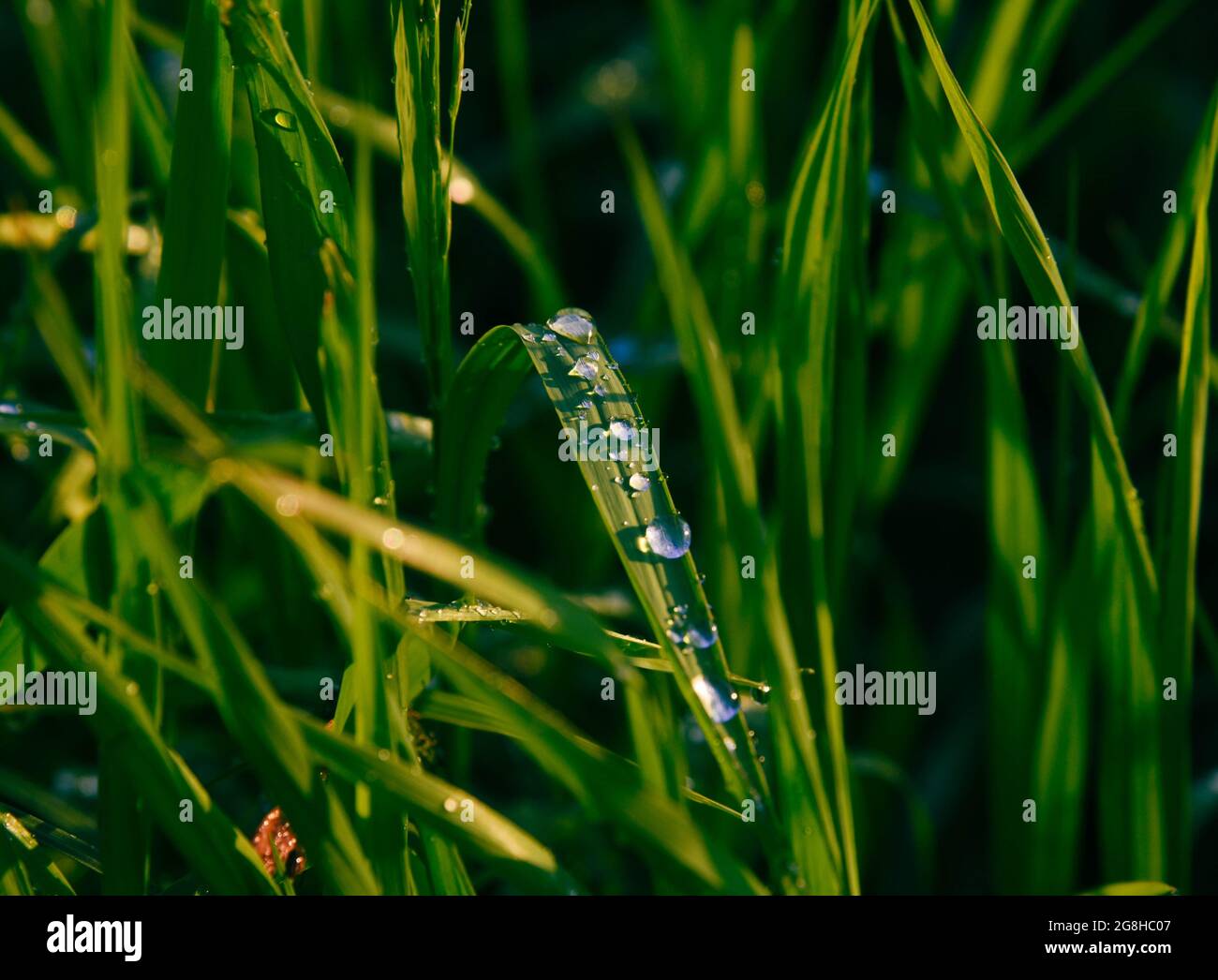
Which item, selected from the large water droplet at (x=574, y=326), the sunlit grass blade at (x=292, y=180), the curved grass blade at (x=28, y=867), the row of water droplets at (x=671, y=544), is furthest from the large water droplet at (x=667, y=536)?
the curved grass blade at (x=28, y=867)

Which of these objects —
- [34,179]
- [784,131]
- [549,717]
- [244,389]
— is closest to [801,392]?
[549,717]

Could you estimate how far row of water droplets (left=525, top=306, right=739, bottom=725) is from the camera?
0.50 metres

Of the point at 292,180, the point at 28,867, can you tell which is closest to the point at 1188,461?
the point at 292,180

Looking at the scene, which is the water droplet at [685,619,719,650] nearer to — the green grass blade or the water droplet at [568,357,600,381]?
the water droplet at [568,357,600,381]

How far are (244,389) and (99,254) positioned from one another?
42cm

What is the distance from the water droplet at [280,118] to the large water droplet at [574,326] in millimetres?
179

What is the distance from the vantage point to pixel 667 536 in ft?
1.72

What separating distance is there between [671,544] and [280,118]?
322 millimetres

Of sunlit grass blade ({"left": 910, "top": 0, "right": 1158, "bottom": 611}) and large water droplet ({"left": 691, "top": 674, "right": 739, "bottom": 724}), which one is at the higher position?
sunlit grass blade ({"left": 910, "top": 0, "right": 1158, "bottom": 611})

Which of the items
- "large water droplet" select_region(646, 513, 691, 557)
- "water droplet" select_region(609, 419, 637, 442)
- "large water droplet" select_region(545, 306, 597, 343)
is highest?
"large water droplet" select_region(545, 306, 597, 343)

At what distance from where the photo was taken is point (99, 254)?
1.64ft

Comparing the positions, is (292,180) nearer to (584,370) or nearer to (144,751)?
(584,370)

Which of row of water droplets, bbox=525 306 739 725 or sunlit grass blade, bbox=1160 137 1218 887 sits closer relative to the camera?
row of water droplets, bbox=525 306 739 725

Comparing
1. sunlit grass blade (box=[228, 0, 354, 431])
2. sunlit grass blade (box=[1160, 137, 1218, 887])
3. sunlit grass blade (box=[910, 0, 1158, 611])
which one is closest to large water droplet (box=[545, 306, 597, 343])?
sunlit grass blade (box=[228, 0, 354, 431])
